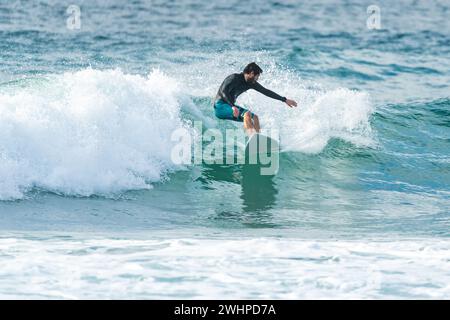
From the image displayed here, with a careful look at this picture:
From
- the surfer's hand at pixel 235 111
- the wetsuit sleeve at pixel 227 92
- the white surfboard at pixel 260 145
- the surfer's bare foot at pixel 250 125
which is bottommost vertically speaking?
the white surfboard at pixel 260 145

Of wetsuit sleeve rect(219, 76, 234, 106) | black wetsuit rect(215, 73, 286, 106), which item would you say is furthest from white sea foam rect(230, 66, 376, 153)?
wetsuit sleeve rect(219, 76, 234, 106)

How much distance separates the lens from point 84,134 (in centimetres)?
1455

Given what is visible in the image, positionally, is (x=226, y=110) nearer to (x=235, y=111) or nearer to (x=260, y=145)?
(x=235, y=111)

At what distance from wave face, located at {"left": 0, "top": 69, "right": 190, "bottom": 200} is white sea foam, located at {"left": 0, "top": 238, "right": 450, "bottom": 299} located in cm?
288

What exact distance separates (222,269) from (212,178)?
A: 590 cm

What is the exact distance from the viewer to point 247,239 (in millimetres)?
11047

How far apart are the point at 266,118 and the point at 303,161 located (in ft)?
5.35

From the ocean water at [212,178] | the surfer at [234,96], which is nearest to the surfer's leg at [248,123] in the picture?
the surfer at [234,96]

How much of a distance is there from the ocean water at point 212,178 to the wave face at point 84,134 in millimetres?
29

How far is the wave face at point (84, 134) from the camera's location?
44.2 feet

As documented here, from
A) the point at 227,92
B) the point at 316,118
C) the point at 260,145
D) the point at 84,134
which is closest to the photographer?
the point at 84,134

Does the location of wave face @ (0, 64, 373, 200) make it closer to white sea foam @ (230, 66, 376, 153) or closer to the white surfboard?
white sea foam @ (230, 66, 376, 153)

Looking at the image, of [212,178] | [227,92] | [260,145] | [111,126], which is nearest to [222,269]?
[227,92]

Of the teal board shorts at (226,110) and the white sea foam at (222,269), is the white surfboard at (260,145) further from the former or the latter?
the white sea foam at (222,269)
